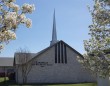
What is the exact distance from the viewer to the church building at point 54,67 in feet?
173

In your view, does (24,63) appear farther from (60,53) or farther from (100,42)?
(100,42)

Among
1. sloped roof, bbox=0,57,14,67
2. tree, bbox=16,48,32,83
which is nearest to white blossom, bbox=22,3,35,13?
tree, bbox=16,48,32,83

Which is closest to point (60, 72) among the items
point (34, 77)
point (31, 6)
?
point (34, 77)

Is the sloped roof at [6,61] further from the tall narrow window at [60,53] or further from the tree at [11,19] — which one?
the tree at [11,19]

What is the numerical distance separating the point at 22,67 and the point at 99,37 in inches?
1548

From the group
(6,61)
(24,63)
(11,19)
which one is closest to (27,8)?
(11,19)

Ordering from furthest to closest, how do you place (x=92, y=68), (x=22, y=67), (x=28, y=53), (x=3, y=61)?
1. (x=3, y=61)
2. (x=28, y=53)
3. (x=22, y=67)
4. (x=92, y=68)

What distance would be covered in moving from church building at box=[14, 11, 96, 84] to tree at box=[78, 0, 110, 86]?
37.8m

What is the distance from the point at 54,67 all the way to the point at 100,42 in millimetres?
40220

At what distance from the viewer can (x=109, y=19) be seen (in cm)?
1313

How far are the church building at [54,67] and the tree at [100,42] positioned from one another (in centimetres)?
3775

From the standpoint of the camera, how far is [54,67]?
54094mm

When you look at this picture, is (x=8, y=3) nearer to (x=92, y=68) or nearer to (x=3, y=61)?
(x=92, y=68)

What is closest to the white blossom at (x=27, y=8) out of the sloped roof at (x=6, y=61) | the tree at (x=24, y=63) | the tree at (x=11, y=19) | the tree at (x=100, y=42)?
the tree at (x=11, y=19)
